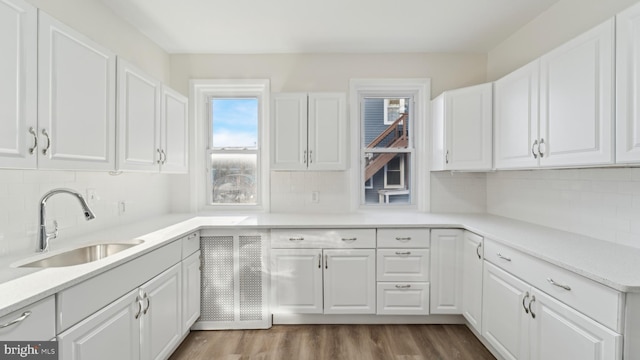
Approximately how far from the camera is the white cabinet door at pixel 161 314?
1793 mm

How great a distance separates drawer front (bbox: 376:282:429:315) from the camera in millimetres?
2645

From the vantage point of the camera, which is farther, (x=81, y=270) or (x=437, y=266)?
(x=437, y=266)

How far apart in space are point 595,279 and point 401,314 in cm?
163

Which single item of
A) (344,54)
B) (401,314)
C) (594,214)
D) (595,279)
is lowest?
(401,314)

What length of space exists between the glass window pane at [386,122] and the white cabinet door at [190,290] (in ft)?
6.90

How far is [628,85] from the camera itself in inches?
57.7

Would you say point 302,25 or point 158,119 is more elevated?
point 302,25

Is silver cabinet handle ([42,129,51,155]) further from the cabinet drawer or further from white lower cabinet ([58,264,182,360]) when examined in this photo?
the cabinet drawer

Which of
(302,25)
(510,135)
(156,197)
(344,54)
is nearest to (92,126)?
(156,197)

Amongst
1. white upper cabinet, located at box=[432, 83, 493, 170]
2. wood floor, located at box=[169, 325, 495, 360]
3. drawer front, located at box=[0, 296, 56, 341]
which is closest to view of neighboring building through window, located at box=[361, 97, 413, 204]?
white upper cabinet, located at box=[432, 83, 493, 170]

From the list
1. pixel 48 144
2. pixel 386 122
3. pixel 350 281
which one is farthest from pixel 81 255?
pixel 386 122

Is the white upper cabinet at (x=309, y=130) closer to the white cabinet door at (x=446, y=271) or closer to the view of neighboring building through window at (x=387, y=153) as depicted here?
the view of neighboring building through window at (x=387, y=153)

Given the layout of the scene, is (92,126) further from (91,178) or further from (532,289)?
(532,289)

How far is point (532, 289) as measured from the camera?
173 centimetres
